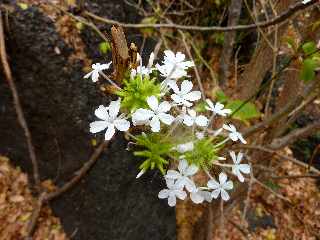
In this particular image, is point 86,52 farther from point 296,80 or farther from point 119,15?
point 296,80

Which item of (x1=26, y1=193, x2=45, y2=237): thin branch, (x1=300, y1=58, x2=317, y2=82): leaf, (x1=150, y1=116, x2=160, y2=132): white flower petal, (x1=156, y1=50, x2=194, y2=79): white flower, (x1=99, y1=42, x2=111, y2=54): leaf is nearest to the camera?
(x1=150, y1=116, x2=160, y2=132): white flower petal

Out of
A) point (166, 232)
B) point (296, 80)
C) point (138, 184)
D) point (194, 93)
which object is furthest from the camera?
point (166, 232)

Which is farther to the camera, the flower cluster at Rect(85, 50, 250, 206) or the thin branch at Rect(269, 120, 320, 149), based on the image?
the thin branch at Rect(269, 120, 320, 149)

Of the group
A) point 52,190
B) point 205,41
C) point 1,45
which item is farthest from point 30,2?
point 205,41

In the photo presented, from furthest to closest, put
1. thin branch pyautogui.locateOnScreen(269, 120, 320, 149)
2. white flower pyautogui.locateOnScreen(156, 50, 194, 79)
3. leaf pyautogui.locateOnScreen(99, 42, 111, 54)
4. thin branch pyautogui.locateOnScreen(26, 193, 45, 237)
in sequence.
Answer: thin branch pyautogui.locateOnScreen(26, 193, 45, 237), leaf pyautogui.locateOnScreen(99, 42, 111, 54), thin branch pyautogui.locateOnScreen(269, 120, 320, 149), white flower pyautogui.locateOnScreen(156, 50, 194, 79)

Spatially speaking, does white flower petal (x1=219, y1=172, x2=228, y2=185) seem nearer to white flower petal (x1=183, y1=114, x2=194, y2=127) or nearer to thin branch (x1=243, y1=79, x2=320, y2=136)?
white flower petal (x1=183, y1=114, x2=194, y2=127)

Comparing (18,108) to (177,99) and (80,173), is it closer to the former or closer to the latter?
(80,173)

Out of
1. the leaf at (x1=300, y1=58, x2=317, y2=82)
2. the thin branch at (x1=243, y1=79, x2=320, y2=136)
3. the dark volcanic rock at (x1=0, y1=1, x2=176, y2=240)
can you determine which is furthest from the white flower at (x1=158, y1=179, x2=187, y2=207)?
the dark volcanic rock at (x1=0, y1=1, x2=176, y2=240)
